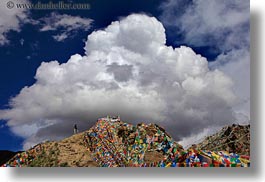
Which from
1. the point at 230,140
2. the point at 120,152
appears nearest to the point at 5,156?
the point at 120,152

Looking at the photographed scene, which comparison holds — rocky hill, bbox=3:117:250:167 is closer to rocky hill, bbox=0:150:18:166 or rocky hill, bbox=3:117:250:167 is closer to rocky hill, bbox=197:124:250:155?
rocky hill, bbox=0:150:18:166

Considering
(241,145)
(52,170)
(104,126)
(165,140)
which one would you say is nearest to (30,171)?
(52,170)

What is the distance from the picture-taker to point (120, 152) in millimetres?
7246

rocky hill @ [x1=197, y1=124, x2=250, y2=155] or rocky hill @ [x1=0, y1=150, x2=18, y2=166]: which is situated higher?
rocky hill @ [x1=197, y1=124, x2=250, y2=155]

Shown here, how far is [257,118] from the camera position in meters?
6.18

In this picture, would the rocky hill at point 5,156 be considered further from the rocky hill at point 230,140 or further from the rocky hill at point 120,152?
the rocky hill at point 230,140

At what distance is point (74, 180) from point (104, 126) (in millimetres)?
1754

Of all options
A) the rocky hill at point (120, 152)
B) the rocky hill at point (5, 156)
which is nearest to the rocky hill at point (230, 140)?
the rocky hill at point (120, 152)

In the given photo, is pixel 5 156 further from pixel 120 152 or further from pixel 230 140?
pixel 230 140

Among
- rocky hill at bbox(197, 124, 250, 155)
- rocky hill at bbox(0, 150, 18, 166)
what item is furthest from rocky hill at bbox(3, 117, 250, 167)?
rocky hill at bbox(197, 124, 250, 155)

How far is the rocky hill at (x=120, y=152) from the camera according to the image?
21.3 ft

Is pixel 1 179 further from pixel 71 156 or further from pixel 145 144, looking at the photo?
pixel 145 144

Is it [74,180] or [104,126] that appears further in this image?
[104,126]

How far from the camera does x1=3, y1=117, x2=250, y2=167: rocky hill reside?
21.3 ft
